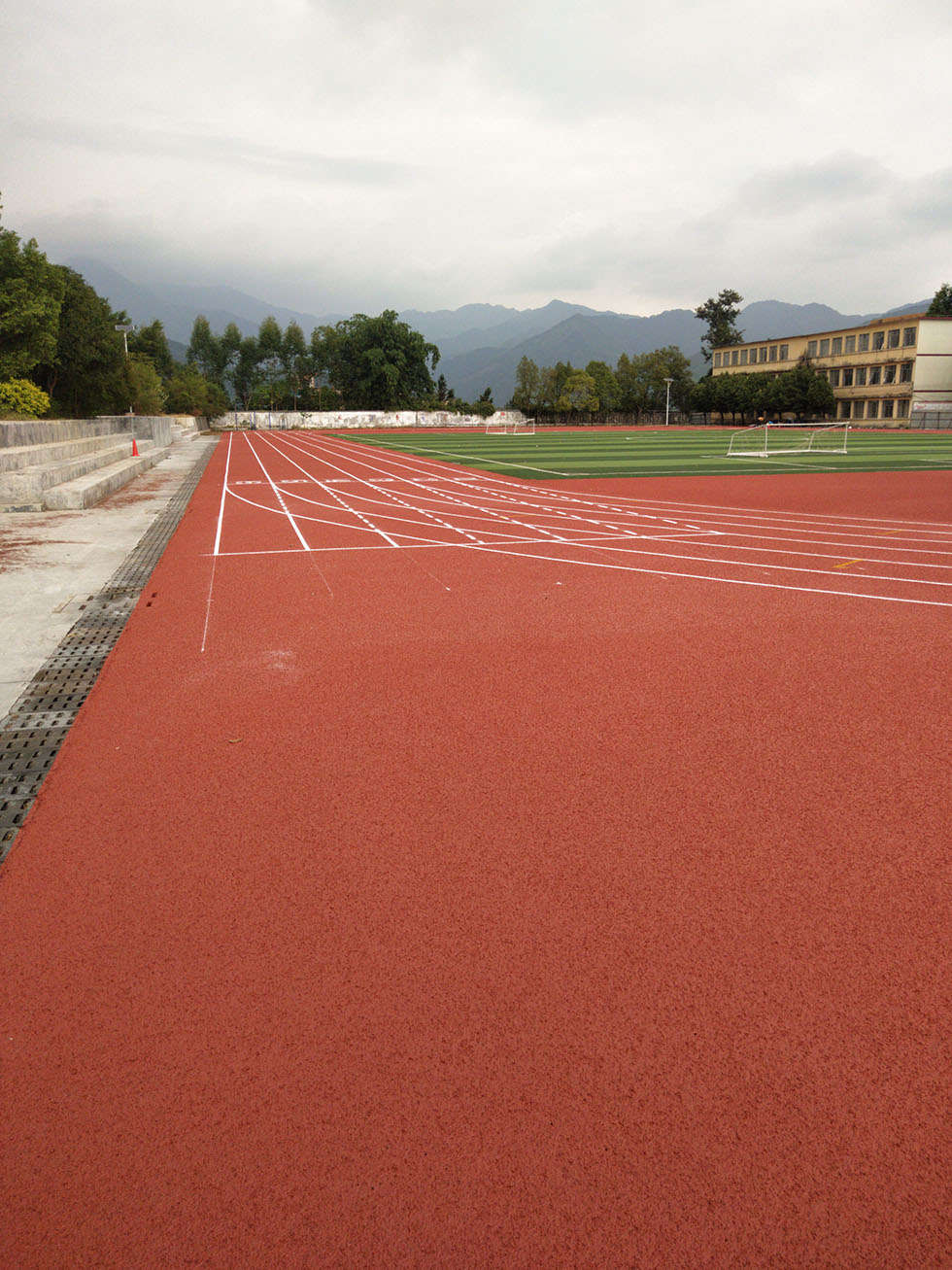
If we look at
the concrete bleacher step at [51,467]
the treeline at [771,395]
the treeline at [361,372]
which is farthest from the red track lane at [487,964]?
the treeline at [361,372]

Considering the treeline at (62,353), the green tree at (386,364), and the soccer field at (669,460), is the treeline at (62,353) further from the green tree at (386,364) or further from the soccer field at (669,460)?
the green tree at (386,364)

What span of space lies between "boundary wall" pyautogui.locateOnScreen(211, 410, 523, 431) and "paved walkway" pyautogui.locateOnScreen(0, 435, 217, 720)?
75471mm

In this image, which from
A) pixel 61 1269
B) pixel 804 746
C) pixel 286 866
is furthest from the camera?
pixel 804 746

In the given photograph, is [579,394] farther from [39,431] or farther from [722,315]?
[39,431]

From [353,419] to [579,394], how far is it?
29.8m

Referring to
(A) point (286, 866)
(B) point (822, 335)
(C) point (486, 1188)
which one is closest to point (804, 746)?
(A) point (286, 866)

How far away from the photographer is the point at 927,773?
4836 mm

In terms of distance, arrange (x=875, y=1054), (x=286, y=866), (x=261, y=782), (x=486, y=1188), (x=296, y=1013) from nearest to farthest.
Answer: (x=486, y=1188)
(x=875, y=1054)
(x=296, y=1013)
(x=286, y=866)
(x=261, y=782)

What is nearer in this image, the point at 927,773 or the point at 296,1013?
the point at 296,1013

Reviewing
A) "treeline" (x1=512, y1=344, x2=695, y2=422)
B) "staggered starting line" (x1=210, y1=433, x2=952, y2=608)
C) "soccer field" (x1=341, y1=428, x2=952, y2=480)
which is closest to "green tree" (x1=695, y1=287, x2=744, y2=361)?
"treeline" (x1=512, y1=344, x2=695, y2=422)

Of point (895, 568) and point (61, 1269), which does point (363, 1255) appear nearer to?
point (61, 1269)

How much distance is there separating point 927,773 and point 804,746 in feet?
Result: 2.28

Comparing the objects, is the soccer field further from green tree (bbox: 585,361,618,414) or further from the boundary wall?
green tree (bbox: 585,361,618,414)

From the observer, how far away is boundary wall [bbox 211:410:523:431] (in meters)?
92.6
